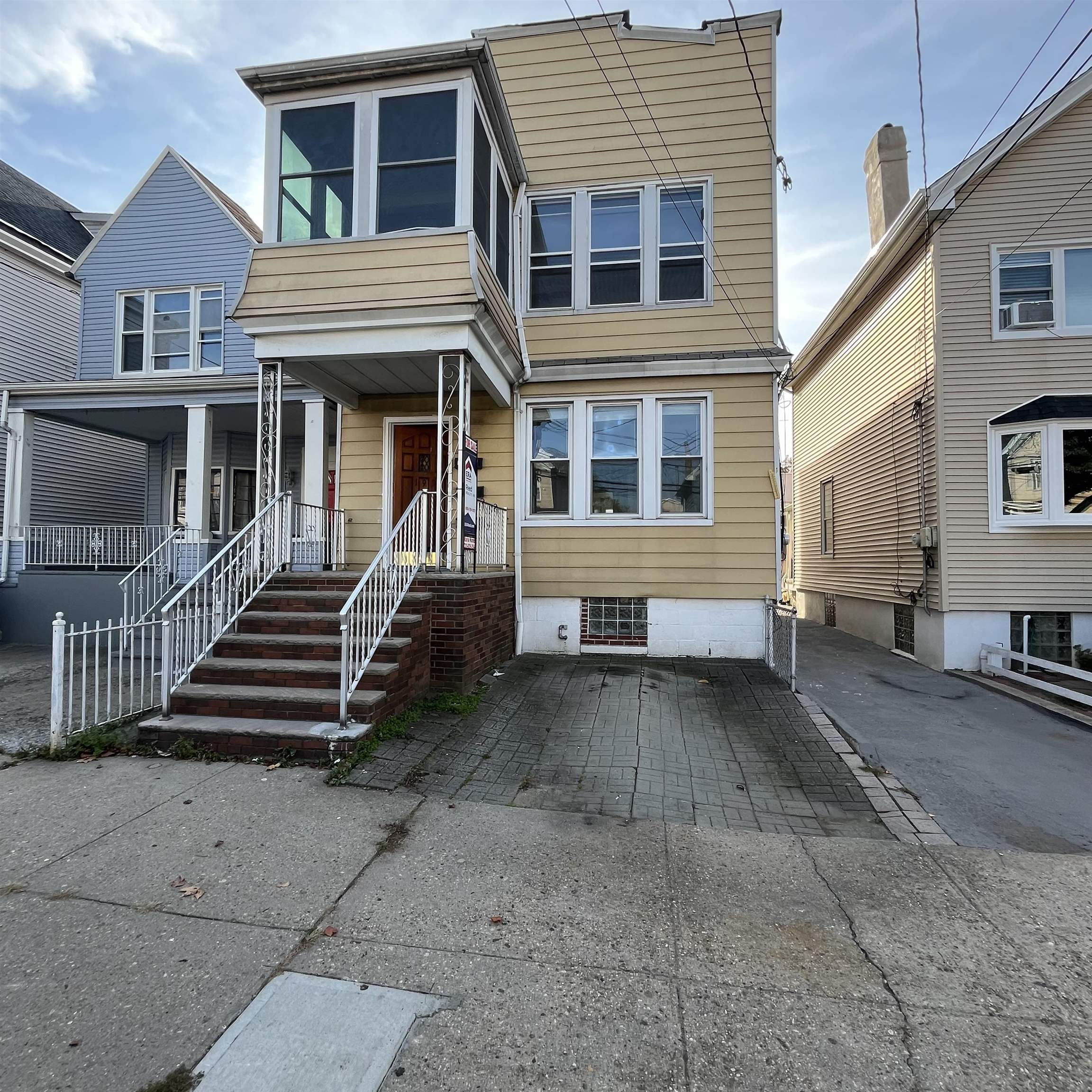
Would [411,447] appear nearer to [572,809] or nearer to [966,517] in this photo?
[572,809]

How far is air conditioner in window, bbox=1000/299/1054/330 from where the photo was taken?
8828 mm

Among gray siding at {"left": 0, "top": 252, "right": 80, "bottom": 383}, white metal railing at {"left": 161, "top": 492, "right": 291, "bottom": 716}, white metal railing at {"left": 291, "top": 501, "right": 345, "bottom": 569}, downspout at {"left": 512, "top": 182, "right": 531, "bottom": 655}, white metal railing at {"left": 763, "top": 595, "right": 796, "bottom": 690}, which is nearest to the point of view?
white metal railing at {"left": 161, "top": 492, "right": 291, "bottom": 716}

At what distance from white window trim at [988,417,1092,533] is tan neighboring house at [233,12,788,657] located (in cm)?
361

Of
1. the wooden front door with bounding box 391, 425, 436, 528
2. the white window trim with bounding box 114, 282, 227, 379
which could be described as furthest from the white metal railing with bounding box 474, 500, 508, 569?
the white window trim with bounding box 114, 282, 227, 379

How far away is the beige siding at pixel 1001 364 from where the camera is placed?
880cm

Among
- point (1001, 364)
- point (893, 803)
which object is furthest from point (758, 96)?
point (893, 803)

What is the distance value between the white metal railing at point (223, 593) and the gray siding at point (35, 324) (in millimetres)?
9329

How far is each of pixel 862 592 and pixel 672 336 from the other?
288 inches

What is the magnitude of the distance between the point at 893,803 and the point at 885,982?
1994 mm

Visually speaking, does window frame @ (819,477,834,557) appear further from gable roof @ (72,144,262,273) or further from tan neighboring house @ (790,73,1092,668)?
gable roof @ (72,144,262,273)

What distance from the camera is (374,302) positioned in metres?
6.52

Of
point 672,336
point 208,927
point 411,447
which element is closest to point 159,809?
point 208,927

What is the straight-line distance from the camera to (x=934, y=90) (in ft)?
26.1

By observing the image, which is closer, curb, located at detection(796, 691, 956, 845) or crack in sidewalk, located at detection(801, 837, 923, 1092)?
crack in sidewalk, located at detection(801, 837, 923, 1092)
